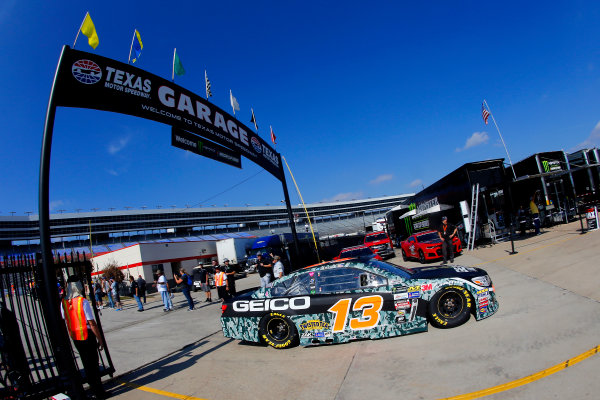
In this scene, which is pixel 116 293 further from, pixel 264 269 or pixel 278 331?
pixel 278 331

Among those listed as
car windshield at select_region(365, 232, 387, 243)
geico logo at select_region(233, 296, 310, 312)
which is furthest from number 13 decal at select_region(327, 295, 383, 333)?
car windshield at select_region(365, 232, 387, 243)

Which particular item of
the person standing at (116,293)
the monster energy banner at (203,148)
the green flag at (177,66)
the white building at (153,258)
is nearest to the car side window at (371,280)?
the monster energy banner at (203,148)

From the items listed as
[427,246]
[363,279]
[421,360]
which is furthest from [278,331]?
[427,246]

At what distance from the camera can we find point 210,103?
10.7m

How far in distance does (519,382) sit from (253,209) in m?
96.2

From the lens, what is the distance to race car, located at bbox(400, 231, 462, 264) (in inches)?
518

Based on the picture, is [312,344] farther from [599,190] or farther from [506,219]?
[599,190]

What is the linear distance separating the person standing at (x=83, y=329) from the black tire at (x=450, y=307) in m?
4.92

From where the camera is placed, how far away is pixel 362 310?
5262 mm

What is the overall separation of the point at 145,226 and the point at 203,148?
233ft

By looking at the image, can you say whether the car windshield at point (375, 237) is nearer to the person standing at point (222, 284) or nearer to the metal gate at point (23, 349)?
the person standing at point (222, 284)

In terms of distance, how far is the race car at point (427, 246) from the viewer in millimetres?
13156

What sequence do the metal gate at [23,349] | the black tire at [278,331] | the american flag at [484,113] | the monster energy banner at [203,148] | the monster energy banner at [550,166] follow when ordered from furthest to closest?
the american flag at [484,113] < the monster energy banner at [550,166] < the monster energy banner at [203,148] < the black tire at [278,331] < the metal gate at [23,349]

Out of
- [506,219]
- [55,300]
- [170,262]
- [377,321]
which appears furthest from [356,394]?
[170,262]
